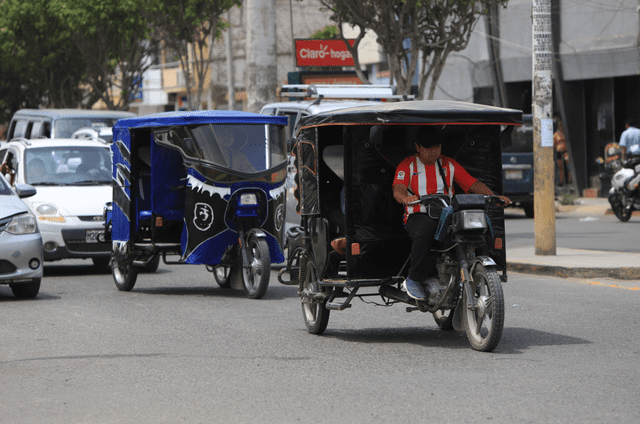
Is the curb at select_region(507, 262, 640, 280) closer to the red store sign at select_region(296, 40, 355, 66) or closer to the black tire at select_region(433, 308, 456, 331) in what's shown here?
the black tire at select_region(433, 308, 456, 331)

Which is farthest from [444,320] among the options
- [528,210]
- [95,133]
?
[528,210]

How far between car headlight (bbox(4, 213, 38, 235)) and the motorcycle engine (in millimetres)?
13125

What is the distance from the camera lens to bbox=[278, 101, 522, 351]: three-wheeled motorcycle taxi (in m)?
8.34

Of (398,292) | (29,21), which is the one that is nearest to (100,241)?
(398,292)

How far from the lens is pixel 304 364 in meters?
7.90

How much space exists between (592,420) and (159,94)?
55.5 m

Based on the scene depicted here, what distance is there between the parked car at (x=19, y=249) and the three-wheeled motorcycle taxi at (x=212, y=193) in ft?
4.03

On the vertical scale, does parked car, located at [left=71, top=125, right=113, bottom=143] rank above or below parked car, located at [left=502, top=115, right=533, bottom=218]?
above

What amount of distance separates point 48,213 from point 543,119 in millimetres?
6736

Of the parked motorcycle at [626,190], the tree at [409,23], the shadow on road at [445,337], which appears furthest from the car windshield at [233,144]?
the parked motorcycle at [626,190]

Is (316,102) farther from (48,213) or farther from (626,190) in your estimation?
(626,190)

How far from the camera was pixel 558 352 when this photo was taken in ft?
26.7

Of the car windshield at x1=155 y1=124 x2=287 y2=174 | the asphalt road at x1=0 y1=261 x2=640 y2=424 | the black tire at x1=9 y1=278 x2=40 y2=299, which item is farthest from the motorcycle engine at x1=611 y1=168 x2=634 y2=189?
the black tire at x1=9 y1=278 x2=40 y2=299

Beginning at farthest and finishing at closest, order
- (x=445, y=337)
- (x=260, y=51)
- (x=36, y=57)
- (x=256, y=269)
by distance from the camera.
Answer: (x=36, y=57), (x=260, y=51), (x=256, y=269), (x=445, y=337)
